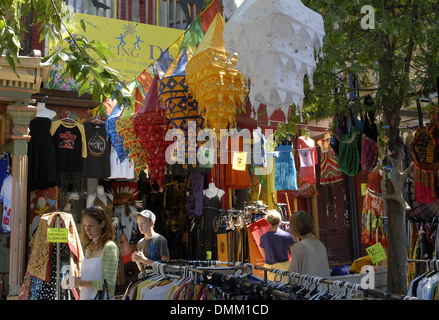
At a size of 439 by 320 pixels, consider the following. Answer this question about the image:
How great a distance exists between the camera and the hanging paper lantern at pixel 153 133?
387cm

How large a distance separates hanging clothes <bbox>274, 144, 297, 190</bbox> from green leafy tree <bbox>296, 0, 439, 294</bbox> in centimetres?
340

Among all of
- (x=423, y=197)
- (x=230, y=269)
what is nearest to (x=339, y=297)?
(x=230, y=269)

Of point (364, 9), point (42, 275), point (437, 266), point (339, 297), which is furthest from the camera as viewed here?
point (42, 275)

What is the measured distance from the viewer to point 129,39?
8523 millimetres

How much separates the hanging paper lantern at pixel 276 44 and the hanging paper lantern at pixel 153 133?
1.54 meters

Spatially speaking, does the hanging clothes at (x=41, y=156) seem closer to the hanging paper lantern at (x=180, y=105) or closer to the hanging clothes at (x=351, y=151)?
the hanging paper lantern at (x=180, y=105)

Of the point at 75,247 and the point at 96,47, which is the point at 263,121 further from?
the point at 75,247

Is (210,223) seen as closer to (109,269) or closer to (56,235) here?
(56,235)

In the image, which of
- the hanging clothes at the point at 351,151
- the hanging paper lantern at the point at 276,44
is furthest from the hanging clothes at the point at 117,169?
the hanging paper lantern at the point at 276,44

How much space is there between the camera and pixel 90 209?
349 cm

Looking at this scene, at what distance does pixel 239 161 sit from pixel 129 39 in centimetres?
347

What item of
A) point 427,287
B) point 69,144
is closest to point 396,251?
point 427,287

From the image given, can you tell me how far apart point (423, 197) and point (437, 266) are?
323 centimetres

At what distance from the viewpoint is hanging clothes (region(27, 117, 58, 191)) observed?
6.37m
